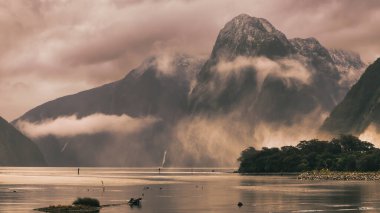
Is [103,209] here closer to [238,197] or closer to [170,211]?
[170,211]

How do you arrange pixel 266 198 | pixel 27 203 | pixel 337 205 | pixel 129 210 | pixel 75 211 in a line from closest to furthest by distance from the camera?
pixel 75 211 < pixel 129 210 < pixel 337 205 < pixel 27 203 < pixel 266 198

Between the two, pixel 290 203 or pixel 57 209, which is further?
pixel 290 203

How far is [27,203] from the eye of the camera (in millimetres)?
98312

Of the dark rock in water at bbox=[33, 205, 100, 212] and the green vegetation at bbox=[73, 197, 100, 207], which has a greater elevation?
the green vegetation at bbox=[73, 197, 100, 207]

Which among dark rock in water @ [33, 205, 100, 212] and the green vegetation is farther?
the green vegetation

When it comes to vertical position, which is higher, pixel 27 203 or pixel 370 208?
pixel 27 203

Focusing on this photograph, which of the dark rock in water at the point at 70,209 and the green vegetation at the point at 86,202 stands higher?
the green vegetation at the point at 86,202

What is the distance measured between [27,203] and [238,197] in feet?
120

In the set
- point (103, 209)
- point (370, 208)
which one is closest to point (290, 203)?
point (370, 208)

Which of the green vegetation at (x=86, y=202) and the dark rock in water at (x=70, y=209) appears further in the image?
the green vegetation at (x=86, y=202)

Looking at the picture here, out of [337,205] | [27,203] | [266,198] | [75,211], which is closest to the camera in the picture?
[75,211]

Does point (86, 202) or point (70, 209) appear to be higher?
point (86, 202)

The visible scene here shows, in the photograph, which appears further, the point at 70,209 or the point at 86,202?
the point at 86,202

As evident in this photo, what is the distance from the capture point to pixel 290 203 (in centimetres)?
9569
